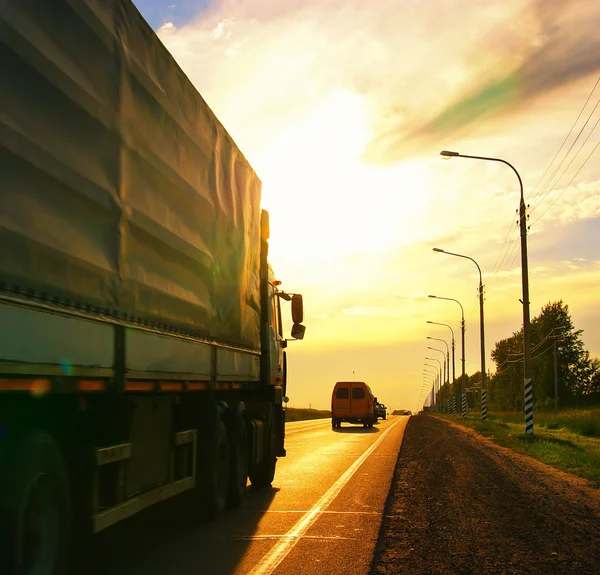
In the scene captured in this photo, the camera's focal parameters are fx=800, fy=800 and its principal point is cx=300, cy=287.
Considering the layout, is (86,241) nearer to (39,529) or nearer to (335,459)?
(39,529)

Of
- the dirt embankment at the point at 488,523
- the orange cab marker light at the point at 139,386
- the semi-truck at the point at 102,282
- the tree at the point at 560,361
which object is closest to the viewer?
the semi-truck at the point at 102,282

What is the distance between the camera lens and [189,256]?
8211 mm

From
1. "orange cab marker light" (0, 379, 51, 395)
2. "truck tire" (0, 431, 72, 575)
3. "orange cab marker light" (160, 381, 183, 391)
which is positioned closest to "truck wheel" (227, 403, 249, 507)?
"orange cab marker light" (160, 381, 183, 391)

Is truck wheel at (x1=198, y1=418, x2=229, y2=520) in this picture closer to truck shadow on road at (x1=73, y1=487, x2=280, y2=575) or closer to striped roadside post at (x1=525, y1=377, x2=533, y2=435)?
truck shadow on road at (x1=73, y1=487, x2=280, y2=575)

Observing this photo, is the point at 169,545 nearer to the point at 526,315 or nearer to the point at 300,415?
the point at 526,315

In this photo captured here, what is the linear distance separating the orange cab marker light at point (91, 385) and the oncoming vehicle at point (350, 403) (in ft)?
124

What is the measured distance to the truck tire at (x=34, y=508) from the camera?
429cm

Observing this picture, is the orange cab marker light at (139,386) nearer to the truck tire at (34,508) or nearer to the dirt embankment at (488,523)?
the truck tire at (34,508)

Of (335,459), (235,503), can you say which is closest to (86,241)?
(235,503)

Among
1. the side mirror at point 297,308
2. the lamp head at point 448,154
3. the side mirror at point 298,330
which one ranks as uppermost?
the lamp head at point 448,154

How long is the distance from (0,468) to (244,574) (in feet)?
9.42

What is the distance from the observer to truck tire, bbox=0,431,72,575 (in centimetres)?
429

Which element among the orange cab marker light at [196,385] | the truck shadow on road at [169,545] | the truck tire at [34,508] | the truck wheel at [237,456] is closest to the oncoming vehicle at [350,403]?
the truck wheel at [237,456]

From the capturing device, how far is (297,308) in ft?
45.8
